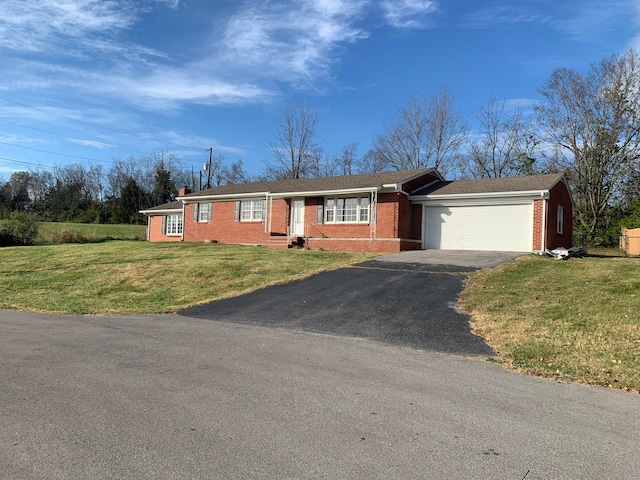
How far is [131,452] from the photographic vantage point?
135 inches

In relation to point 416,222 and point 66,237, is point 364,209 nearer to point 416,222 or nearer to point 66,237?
point 416,222

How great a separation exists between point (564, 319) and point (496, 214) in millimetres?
13022

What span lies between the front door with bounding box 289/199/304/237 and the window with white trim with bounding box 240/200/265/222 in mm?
2347

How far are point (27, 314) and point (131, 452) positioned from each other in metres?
9.25

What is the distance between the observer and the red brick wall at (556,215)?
20828 mm

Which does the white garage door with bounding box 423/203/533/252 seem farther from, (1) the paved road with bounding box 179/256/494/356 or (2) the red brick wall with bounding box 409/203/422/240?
(1) the paved road with bounding box 179/256/494/356

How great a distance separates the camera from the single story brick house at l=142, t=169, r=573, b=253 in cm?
2041

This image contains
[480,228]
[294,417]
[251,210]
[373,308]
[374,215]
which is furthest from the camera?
[251,210]

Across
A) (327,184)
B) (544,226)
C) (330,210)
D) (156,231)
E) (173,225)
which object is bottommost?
(156,231)

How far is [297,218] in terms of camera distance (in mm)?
25672

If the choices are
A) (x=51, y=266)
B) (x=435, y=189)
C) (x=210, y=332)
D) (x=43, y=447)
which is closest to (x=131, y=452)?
(x=43, y=447)

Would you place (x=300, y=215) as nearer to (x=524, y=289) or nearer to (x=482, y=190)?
(x=482, y=190)

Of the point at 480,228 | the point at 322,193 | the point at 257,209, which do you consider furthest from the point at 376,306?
the point at 257,209

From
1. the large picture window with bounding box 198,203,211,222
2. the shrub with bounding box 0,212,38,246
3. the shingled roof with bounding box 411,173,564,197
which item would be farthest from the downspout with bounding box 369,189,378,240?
the shrub with bounding box 0,212,38,246
